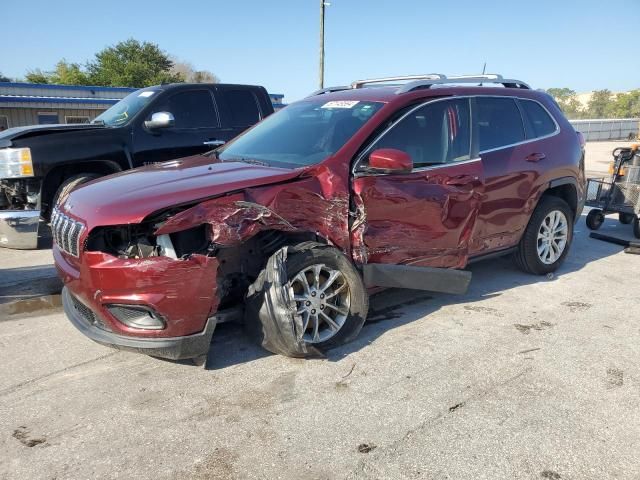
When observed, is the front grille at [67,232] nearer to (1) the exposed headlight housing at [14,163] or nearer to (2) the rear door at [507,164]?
(1) the exposed headlight housing at [14,163]

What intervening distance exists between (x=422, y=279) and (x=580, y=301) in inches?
72.7

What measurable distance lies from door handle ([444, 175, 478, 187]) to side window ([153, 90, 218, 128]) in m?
4.41

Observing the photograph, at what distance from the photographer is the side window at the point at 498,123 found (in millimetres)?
4570

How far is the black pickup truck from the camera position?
19.3 feet

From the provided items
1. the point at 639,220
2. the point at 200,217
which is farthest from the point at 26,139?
the point at 639,220

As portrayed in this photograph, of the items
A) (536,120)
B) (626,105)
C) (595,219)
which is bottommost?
(595,219)

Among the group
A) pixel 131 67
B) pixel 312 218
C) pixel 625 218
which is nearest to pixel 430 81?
pixel 312 218

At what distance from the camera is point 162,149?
6.93 metres

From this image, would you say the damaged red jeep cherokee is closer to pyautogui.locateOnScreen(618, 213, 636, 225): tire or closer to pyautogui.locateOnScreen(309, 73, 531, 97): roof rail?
pyautogui.locateOnScreen(309, 73, 531, 97): roof rail

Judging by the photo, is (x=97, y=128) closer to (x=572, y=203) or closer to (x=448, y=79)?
(x=448, y=79)

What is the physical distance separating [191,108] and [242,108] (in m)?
0.81

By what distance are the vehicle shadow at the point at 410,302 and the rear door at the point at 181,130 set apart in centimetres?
376

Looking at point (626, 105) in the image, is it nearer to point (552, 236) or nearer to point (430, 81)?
point (552, 236)

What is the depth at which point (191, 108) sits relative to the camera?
7336mm
